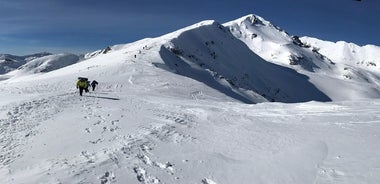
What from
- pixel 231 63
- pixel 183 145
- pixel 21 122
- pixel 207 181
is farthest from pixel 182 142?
pixel 231 63

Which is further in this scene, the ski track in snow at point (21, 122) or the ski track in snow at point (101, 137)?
the ski track in snow at point (21, 122)

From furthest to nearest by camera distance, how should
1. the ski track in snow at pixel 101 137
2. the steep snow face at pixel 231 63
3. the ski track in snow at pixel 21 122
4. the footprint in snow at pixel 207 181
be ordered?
1. the steep snow face at pixel 231 63
2. the ski track in snow at pixel 21 122
3. the ski track in snow at pixel 101 137
4. the footprint in snow at pixel 207 181

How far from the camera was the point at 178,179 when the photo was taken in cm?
1340

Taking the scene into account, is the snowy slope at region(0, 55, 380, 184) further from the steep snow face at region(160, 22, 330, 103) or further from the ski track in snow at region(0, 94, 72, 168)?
the steep snow face at region(160, 22, 330, 103)

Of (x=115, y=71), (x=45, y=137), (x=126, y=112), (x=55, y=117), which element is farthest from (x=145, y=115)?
(x=115, y=71)

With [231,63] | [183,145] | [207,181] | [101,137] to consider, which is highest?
[231,63]

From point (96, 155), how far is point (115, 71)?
49.4m

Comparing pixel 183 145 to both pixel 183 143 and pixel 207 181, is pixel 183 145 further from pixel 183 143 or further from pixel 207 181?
pixel 207 181

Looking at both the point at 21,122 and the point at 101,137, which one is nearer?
the point at 101,137

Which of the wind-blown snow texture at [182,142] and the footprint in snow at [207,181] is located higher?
the wind-blown snow texture at [182,142]

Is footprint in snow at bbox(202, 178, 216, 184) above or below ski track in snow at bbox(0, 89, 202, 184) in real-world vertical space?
below

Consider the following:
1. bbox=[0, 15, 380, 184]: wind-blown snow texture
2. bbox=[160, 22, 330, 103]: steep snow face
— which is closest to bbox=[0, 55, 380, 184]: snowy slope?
bbox=[0, 15, 380, 184]: wind-blown snow texture

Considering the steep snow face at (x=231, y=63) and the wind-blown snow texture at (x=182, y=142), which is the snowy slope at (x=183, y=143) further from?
the steep snow face at (x=231, y=63)

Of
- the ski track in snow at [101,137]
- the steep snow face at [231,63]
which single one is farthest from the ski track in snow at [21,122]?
the steep snow face at [231,63]
